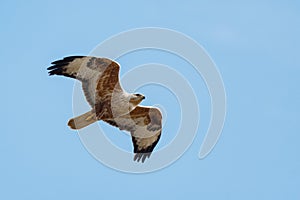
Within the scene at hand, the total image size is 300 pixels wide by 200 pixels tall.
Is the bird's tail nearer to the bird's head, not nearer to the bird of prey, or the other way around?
the bird of prey

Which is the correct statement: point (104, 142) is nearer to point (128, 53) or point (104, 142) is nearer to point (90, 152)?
point (90, 152)

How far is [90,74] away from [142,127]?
157cm

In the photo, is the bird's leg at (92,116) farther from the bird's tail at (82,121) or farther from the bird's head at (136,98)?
the bird's head at (136,98)

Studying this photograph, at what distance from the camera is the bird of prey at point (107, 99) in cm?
2212

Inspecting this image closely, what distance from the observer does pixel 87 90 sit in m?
22.5

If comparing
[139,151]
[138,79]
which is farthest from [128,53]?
[139,151]

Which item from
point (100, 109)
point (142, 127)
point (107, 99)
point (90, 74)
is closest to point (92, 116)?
point (100, 109)

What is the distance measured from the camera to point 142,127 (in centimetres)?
2289

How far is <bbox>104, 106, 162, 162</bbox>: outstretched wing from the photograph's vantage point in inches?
890

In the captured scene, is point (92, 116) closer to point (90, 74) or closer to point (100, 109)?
point (100, 109)

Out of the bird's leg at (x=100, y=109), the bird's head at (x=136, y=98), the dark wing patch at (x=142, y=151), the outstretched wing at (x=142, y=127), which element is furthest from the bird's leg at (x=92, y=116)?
the dark wing patch at (x=142, y=151)

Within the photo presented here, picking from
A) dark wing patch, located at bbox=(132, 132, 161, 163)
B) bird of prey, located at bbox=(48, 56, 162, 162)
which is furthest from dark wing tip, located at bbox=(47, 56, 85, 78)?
dark wing patch, located at bbox=(132, 132, 161, 163)

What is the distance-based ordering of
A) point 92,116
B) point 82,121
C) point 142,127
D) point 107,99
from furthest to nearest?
point 142,127, point 107,99, point 92,116, point 82,121

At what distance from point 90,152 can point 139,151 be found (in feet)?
3.46
